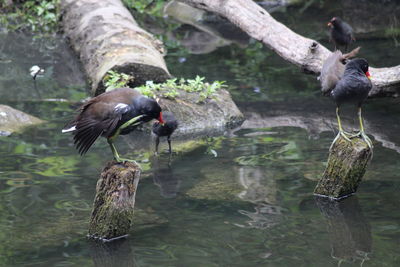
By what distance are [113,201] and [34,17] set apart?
10.9 meters

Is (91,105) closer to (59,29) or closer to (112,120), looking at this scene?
(112,120)

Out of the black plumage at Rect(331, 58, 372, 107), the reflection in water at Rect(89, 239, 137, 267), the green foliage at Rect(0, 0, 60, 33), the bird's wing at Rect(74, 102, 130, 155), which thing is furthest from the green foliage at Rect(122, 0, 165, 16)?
the reflection in water at Rect(89, 239, 137, 267)

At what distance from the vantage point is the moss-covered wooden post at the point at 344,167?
6594 millimetres

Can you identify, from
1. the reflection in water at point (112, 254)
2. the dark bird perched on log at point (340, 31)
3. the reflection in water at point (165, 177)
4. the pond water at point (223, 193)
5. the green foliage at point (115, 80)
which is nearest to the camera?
the reflection in water at point (112, 254)

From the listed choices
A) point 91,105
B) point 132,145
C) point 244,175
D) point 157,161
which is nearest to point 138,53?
point 132,145

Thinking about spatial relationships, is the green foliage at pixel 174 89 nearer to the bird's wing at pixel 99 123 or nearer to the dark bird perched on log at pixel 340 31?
the dark bird perched on log at pixel 340 31

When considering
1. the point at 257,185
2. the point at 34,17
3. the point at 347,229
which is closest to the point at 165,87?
the point at 257,185

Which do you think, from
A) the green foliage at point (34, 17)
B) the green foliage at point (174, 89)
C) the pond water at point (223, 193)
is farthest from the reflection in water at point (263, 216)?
the green foliage at point (34, 17)

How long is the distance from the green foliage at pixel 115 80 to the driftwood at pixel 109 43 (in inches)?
5.1

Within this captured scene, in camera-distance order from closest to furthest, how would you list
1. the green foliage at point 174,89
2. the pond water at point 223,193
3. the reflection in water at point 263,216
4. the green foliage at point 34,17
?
the pond water at point 223,193, the reflection in water at point 263,216, the green foliage at point 174,89, the green foliage at point 34,17

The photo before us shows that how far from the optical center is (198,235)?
6.00 m

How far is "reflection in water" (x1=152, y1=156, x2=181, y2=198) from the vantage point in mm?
7105

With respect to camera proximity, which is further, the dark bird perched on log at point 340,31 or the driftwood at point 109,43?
the dark bird perched on log at point 340,31

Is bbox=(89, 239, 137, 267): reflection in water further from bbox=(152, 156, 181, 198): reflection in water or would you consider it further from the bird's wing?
bbox=(152, 156, 181, 198): reflection in water
